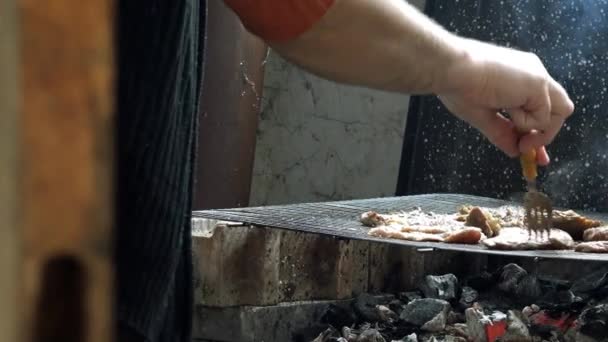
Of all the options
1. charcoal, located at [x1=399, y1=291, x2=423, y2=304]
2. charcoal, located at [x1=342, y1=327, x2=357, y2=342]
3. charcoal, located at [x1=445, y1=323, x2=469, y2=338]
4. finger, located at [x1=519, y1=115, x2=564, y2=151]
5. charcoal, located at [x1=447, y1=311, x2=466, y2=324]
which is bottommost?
charcoal, located at [x1=342, y1=327, x2=357, y2=342]

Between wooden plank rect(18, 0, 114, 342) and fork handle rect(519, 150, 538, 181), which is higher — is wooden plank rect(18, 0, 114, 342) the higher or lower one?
the lower one

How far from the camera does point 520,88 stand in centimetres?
149

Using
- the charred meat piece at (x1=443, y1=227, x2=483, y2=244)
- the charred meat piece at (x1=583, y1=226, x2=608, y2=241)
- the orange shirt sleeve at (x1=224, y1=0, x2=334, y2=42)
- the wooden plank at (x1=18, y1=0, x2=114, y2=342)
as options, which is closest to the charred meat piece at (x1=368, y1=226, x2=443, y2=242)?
the charred meat piece at (x1=443, y1=227, x2=483, y2=244)

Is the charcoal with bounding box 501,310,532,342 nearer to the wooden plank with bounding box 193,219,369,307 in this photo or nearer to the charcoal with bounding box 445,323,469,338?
the charcoal with bounding box 445,323,469,338

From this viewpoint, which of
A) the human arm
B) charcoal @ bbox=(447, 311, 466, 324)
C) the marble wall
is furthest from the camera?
the marble wall

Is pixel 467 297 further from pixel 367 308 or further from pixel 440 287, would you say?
pixel 367 308

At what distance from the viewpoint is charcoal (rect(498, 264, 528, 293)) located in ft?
8.34

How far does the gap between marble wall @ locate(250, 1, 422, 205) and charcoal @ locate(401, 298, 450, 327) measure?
2.08 metres

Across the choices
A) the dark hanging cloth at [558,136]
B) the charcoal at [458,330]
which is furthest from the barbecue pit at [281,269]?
the dark hanging cloth at [558,136]

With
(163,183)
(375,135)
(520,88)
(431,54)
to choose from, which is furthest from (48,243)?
(375,135)

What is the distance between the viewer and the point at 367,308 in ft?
7.45

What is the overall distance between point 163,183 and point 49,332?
2.48ft

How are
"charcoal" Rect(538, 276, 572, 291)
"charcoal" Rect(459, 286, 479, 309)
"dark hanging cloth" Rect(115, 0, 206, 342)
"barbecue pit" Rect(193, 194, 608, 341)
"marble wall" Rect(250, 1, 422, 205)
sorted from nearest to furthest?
1. "dark hanging cloth" Rect(115, 0, 206, 342)
2. "barbecue pit" Rect(193, 194, 608, 341)
3. "charcoal" Rect(459, 286, 479, 309)
4. "charcoal" Rect(538, 276, 572, 291)
5. "marble wall" Rect(250, 1, 422, 205)

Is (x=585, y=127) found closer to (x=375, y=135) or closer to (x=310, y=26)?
(x=375, y=135)
